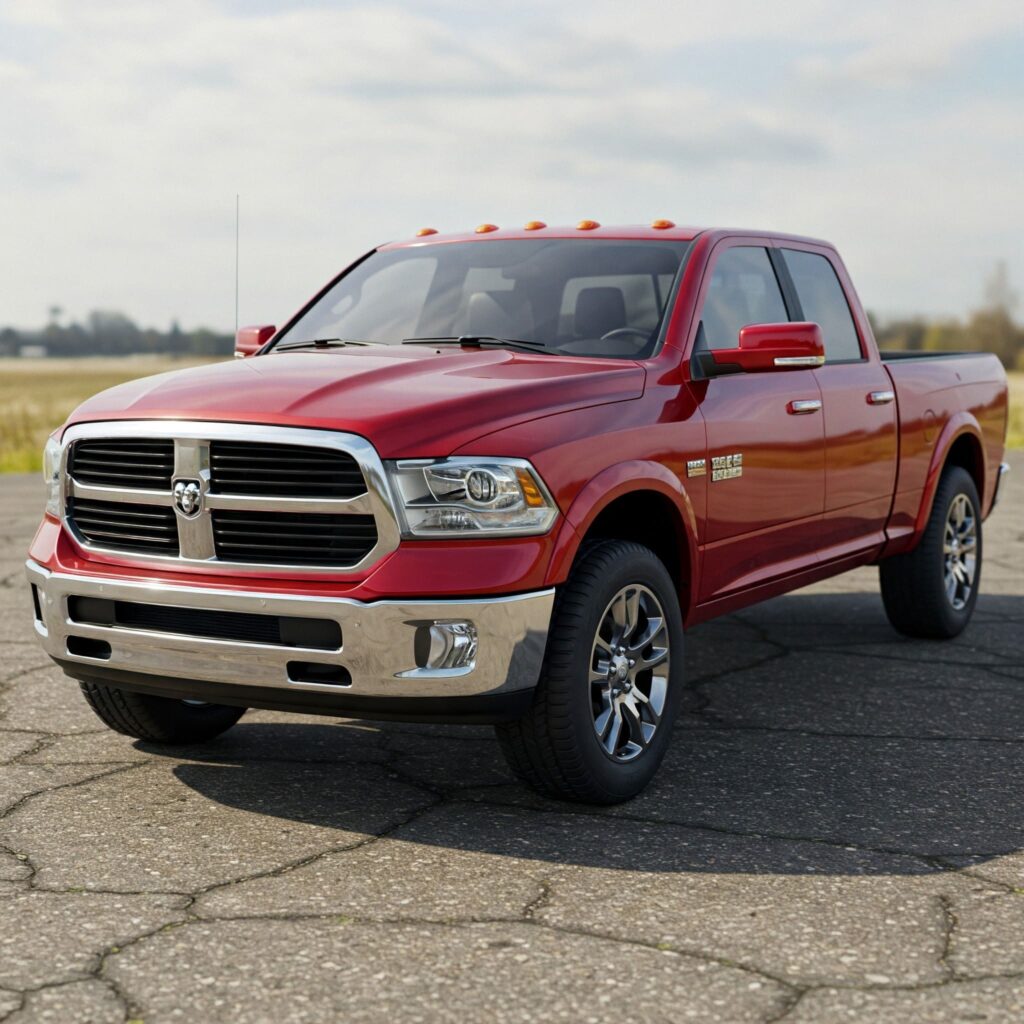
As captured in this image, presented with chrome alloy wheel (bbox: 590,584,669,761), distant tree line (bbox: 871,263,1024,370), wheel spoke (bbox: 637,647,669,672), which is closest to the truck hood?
chrome alloy wheel (bbox: 590,584,669,761)

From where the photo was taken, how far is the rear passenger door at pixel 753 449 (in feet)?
17.4

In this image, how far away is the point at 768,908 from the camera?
3758mm

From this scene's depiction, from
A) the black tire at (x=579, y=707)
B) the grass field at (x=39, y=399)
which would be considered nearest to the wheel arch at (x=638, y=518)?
the black tire at (x=579, y=707)

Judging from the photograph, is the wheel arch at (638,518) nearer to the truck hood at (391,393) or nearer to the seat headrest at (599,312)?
the truck hood at (391,393)

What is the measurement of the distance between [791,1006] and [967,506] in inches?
197

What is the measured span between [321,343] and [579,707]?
6.62ft

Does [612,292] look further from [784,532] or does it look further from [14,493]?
[14,493]

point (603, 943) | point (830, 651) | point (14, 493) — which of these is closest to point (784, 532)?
point (830, 651)

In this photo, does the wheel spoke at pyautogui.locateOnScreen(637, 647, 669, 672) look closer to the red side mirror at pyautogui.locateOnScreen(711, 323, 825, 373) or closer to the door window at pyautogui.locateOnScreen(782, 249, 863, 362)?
the red side mirror at pyautogui.locateOnScreen(711, 323, 825, 373)

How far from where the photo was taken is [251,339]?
6195mm

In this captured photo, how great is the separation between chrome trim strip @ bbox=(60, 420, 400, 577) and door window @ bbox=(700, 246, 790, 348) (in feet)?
5.78

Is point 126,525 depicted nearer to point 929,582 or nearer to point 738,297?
point 738,297

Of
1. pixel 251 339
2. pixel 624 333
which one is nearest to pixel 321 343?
pixel 251 339

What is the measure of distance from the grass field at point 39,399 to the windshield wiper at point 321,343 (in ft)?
17.5
